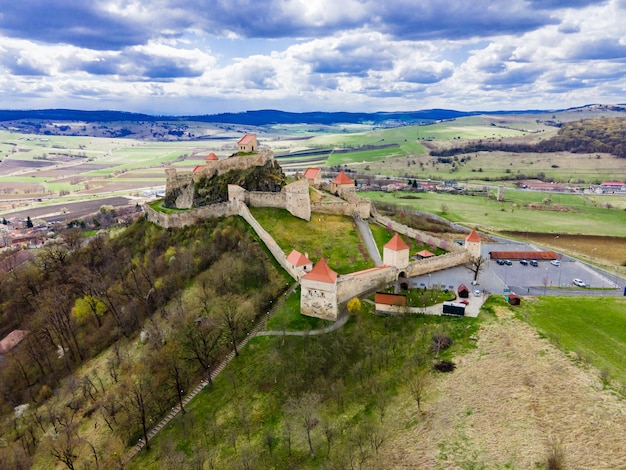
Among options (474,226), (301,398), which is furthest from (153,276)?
(474,226)

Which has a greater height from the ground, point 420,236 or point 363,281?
point 420,236

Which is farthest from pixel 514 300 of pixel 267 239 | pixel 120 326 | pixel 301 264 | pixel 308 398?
pixel 120 326

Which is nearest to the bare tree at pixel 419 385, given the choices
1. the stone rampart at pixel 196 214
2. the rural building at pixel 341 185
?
the stone rampart at pixel 196 214

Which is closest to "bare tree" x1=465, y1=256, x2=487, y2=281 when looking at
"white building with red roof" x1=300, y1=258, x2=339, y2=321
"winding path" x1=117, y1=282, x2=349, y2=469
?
"winding path" x1=117, y1=282, x2=349, y2=469

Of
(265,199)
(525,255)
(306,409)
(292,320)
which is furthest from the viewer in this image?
(265,199)

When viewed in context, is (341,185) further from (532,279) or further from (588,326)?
(588,326)

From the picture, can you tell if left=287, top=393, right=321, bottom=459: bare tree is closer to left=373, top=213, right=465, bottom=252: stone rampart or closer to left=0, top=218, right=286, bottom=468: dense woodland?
left=0, top=218, right=286, bottom=468: dense woodland

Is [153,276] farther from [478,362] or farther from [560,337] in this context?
[560,337]
